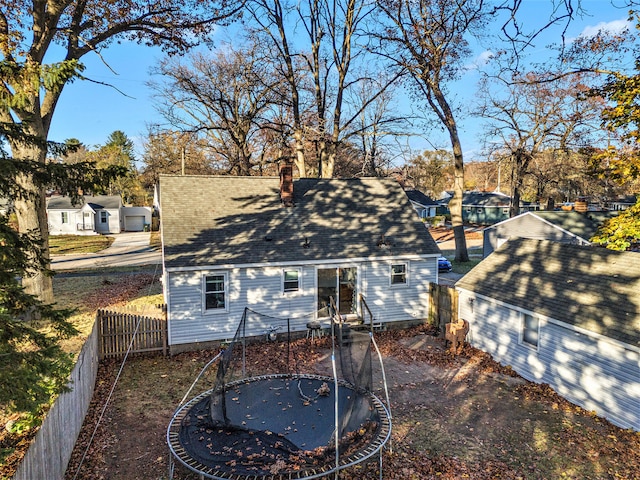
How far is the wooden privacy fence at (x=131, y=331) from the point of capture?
1358 centimetres

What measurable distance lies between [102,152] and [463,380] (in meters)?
A: 72.4

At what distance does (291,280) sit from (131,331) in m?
5.81

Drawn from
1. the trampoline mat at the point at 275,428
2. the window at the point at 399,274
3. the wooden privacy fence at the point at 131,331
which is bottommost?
the trampoline mat at the point at 275,428

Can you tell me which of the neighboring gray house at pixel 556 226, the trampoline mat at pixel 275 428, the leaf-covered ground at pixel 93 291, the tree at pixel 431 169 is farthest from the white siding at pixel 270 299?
the tree at pixel 431 169

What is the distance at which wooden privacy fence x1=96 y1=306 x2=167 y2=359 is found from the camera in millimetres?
13578

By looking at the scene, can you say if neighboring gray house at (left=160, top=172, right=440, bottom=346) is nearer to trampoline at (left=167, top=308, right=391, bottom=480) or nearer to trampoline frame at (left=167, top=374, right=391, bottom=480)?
trampoline at (left=167, top=308, right=391, bottom=480)

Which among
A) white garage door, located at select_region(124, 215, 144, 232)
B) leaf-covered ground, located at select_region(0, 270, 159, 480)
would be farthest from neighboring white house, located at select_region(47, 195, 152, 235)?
leaf-covered ground, located at select_region(0, 270, 159, 480)

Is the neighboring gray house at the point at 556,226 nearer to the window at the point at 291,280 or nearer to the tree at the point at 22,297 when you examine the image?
the window at the point at 291,280

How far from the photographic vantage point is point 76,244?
3962 cm

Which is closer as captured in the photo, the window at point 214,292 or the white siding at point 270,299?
the white siding at point 270,299

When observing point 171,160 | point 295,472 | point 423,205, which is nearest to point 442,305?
point 295,472

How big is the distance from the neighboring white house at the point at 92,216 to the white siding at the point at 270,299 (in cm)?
3929

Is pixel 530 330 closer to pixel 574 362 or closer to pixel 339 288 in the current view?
pixel 574 362

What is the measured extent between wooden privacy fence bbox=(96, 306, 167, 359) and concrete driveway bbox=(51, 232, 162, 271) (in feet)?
46.3
